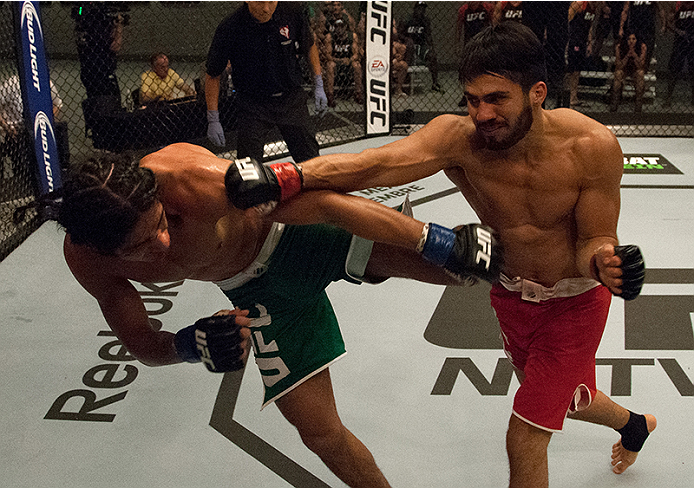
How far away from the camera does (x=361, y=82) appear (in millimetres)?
7348

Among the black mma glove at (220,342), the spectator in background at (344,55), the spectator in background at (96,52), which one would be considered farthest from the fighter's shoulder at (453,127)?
the spectator in background at (344,55)

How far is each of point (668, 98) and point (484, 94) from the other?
7231 millimetres

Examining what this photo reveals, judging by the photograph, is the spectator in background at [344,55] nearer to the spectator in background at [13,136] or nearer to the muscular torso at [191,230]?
→ the spectator in background at [13,136]

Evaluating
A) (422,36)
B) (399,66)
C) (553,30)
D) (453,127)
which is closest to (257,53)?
(453,127)

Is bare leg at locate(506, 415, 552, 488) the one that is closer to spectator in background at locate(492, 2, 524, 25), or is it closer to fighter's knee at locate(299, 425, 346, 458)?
fighter's knee at locate(299, 425, 346, 458)

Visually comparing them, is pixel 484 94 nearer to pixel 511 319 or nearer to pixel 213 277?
pixel 511 319

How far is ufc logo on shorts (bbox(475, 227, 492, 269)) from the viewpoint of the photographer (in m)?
1.68

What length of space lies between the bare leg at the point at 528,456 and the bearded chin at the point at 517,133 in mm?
717

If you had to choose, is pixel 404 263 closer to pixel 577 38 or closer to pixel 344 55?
pixel 344 55

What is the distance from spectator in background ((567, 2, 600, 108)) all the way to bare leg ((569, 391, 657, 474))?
6248 millimetres

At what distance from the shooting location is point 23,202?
4742mm

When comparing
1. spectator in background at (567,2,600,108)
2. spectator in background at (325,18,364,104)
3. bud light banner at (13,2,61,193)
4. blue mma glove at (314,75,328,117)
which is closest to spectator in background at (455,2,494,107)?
spectator in background at (567,2,600,108)

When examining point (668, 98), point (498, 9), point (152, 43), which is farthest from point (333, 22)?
point (152, 43)

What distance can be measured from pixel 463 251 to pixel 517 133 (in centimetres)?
34
